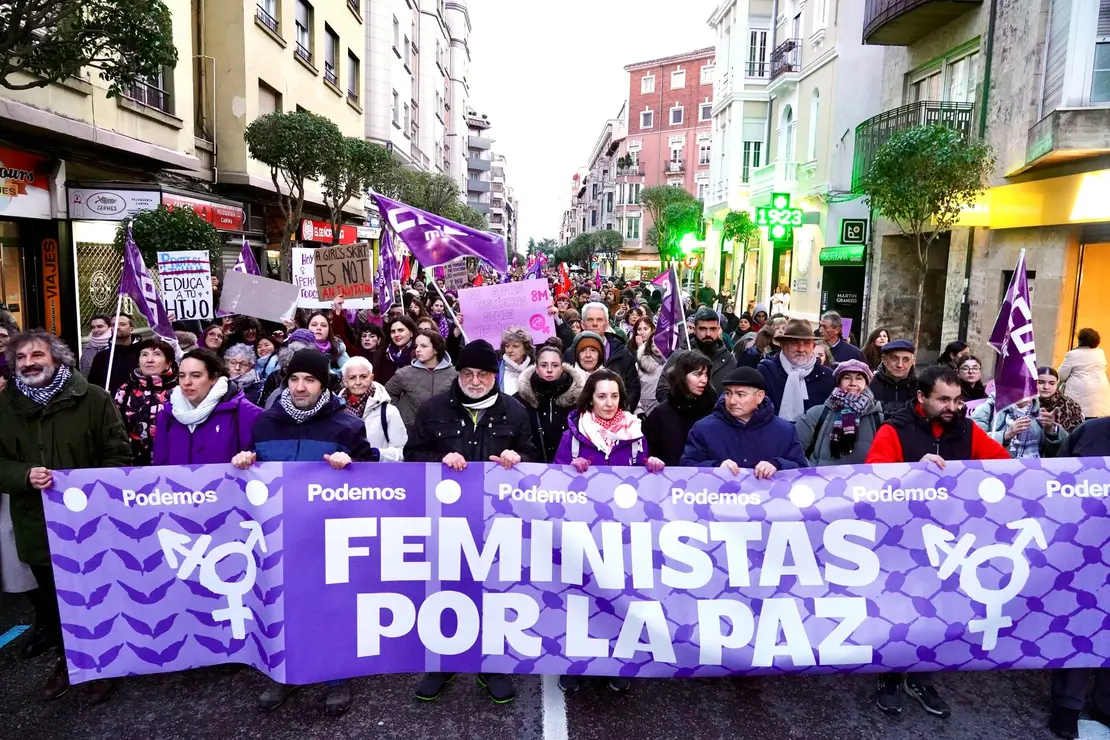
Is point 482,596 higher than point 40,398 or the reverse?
the reverse

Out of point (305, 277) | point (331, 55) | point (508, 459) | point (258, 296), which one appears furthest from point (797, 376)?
point (331, 55)

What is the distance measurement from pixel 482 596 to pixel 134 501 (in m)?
1.82

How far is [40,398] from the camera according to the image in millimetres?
4203

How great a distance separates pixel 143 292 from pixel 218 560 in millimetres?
4666

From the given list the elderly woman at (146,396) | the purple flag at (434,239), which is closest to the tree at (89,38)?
the purple flag at (434,239)

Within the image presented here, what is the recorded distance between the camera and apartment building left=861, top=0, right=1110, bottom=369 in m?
11.5

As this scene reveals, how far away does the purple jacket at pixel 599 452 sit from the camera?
4.50 meters

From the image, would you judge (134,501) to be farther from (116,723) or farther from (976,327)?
(976,327)

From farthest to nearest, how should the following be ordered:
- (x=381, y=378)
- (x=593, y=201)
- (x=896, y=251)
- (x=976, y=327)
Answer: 1. (x=593, y=201)
2. (x=896, y=251)
3. (x=976, y=327)
4. (x=381, y=378)

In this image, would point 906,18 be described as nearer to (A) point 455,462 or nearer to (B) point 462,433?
(B) point 462,433

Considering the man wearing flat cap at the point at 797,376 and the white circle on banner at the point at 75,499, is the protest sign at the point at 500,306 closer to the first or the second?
the man wearing flat cap at the point at 797,376

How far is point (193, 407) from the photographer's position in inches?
177

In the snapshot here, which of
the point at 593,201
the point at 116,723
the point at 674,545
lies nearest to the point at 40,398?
the point at 116,723

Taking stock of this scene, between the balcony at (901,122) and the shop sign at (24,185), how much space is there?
44.1 ft
